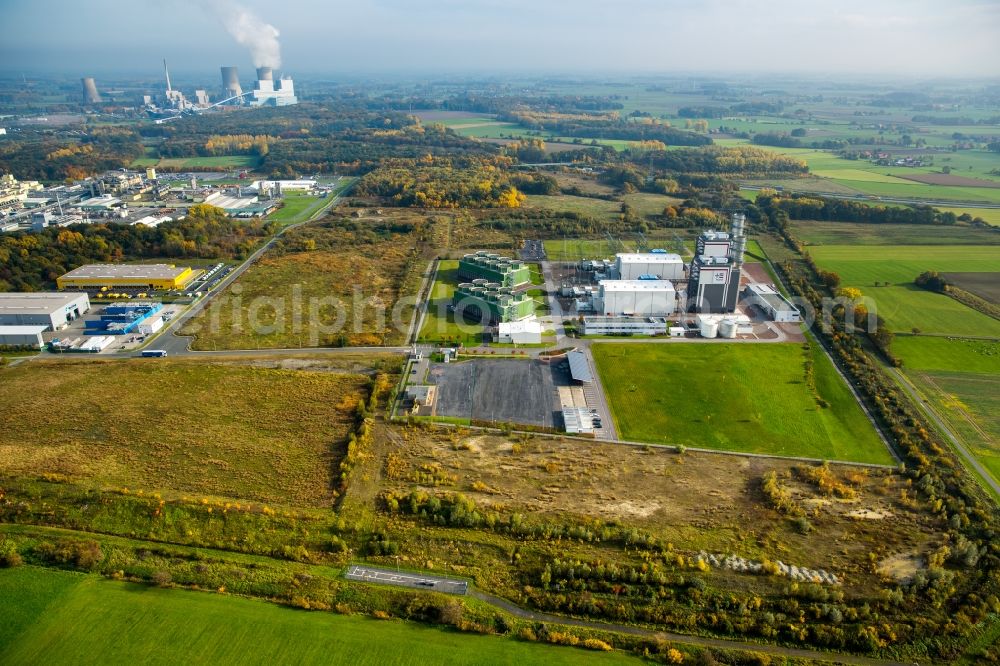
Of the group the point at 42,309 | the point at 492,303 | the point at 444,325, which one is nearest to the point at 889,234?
the point at 492,303

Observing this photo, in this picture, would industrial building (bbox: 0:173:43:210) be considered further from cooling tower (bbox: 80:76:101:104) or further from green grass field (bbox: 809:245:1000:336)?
cooling tower (bbox: 80:76:101:104)

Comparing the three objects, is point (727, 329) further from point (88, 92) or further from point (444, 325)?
point (88, 92)

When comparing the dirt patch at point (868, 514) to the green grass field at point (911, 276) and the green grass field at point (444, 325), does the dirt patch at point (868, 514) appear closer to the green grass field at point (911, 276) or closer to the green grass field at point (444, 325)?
the green grass field at point (911, 276)

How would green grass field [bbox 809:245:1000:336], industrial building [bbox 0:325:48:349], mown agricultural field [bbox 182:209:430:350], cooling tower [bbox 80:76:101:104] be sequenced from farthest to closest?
1. cooling tower [bbox 80:76:101:104]
2. green grass field [bbox 809:245:1000:336]
3. mown agricultural field [bbox 182:209:430:350]
4. industrial building [bbox 0:325:48:349]

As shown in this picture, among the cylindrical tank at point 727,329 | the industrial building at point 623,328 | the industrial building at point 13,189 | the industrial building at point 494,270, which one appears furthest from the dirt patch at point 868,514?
the industrial building at point 13,189

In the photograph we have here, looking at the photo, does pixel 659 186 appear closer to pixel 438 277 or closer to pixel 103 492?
pixel 438 277

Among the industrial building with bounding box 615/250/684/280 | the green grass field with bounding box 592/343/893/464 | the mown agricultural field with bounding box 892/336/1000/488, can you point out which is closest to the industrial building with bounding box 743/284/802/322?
the green grass field with bounding box 592/343/893/464

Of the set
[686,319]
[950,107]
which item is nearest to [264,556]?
[686,319]
